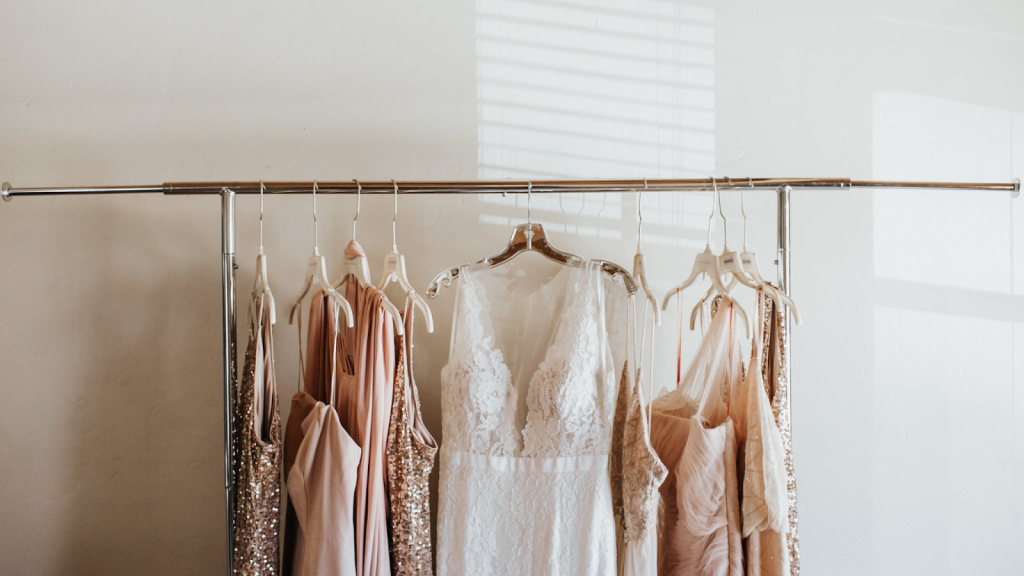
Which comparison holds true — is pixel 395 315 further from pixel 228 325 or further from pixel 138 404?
pixel 138 404

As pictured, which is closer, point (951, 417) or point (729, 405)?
point (729, 405)

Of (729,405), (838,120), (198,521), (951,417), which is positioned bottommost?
(198,521)

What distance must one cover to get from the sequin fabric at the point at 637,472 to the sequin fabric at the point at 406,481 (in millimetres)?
404

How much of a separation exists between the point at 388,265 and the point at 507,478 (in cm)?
52

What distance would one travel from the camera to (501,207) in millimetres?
1595

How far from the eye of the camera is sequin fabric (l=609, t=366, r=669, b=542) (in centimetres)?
122

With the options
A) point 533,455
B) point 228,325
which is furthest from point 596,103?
point 228,325

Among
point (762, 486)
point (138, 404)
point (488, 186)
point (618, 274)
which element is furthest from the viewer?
point (138, 404)

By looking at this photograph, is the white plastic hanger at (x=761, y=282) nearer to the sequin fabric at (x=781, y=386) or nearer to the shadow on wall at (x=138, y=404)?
the sequin fabric at (x=781, y=386)

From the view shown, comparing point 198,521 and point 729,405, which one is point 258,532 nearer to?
point 198,521

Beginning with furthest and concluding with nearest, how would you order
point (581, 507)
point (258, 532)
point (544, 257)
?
1. point (544, 257)
2. point (581, 507)
3. point (258, 532)

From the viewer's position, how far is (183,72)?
156 cm

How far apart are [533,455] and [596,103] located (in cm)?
93

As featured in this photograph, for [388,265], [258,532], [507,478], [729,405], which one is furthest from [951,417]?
[258,532]
